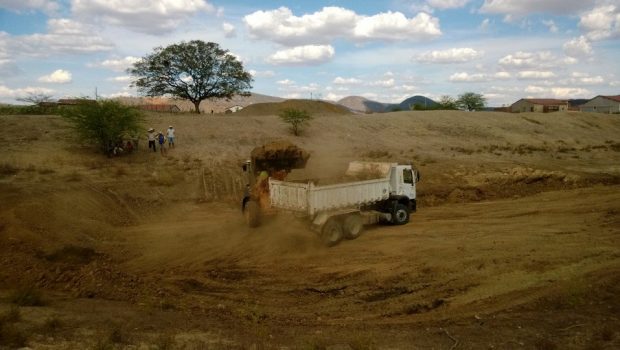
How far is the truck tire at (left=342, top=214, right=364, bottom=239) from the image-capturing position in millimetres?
16047

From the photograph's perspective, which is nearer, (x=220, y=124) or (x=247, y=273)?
(x=247, y=273)

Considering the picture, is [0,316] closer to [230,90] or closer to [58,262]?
[58,262]

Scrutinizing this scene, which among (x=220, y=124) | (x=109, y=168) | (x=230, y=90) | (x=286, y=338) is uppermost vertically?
(x=230, y=90)

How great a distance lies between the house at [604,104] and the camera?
110312 millimetres

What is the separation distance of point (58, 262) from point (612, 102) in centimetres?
12403

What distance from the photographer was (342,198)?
52.4 feet

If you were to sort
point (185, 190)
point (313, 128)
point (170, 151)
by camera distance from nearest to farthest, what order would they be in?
point (185, 190)
point (170, 151)
point (313, 128)

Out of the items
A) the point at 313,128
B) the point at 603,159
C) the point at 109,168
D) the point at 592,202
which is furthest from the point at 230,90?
the point at 592,202

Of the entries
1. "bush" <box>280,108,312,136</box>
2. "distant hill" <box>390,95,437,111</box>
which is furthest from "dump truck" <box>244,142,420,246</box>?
"distant hill" <box>390,95,437,111</box>

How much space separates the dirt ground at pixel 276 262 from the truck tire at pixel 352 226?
0.29 meters

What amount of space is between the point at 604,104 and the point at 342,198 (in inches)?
4693

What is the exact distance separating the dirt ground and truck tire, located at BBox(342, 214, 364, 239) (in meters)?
0.29

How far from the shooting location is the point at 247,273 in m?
13.2

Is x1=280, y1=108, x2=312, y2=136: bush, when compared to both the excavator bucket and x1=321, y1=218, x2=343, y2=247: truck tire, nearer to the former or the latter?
the excavator bucket
